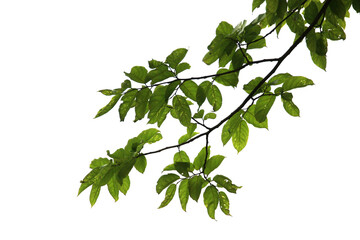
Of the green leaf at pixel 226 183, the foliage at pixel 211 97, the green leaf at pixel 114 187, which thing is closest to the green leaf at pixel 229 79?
the foliage at pixel 211 97

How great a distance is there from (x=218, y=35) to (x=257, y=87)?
0.44 ft

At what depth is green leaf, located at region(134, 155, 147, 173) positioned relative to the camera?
0.81m

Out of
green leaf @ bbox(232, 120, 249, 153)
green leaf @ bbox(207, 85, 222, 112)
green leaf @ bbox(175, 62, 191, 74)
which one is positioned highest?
green leaf @ bbox(175, 62, 191, 74)

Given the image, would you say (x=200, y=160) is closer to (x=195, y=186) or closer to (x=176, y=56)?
(x=195, y=186)

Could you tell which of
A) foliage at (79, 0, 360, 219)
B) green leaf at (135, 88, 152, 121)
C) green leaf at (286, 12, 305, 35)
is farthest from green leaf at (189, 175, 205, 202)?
green leaf at (286, 12, 305, 35)

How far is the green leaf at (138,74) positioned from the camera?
752mm

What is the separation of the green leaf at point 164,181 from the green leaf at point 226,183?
3.9 inches

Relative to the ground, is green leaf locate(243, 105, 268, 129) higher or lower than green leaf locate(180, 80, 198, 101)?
lower

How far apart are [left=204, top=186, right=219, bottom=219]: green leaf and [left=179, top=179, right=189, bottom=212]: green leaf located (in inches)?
1.8

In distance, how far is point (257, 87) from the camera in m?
0.74

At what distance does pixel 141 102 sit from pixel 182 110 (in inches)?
3.9

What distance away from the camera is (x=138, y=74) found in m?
0.76

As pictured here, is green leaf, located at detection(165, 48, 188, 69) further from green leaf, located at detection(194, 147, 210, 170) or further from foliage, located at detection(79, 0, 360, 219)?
green leaf, located at detection(194, 147, 210, 170)

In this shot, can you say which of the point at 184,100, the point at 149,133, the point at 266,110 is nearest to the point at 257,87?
the point at 266,110
